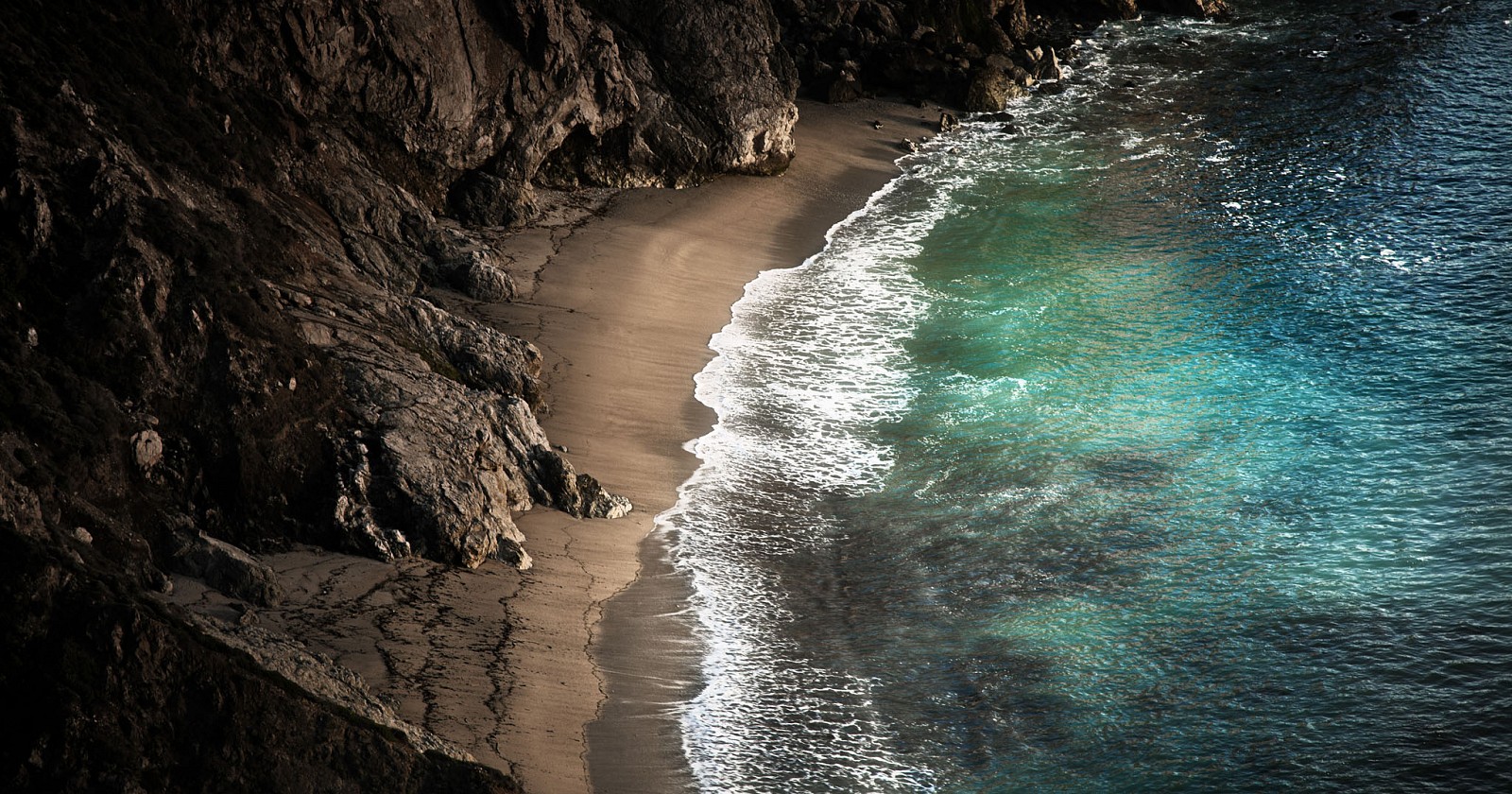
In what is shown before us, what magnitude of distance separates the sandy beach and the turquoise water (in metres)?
0.56

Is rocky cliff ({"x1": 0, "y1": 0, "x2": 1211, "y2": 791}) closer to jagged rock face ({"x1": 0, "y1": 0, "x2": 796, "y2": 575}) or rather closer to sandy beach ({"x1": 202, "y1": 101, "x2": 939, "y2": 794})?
jagged rock face ({"x1": 0, "y1": 0, "x2": 796, "y2": 575})

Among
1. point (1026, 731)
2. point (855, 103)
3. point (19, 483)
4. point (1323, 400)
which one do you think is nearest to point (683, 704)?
point (1026, 731)

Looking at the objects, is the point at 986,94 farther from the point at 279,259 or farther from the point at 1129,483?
the point at 279,259

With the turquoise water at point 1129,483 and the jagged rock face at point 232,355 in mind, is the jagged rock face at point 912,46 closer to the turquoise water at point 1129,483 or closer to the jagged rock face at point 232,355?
the turquoise water at point 1129,483

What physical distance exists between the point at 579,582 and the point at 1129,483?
7.46 m

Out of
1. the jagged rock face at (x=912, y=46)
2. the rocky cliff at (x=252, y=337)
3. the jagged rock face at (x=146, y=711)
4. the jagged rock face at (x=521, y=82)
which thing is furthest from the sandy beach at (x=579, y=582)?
the jagged rock face at (x=912, y=46)

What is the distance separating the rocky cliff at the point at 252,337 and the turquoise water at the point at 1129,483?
3.29m

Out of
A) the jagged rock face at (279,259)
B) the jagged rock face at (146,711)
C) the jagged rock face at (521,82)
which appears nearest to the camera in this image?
the jagged rock face at (146,711)

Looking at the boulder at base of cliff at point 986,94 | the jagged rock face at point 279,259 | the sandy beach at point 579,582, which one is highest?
the boulder at base of cliff at point 986,94

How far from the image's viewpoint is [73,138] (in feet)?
44.3

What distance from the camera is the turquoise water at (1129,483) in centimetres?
1195

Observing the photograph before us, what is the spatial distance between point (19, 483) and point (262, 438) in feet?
9.72

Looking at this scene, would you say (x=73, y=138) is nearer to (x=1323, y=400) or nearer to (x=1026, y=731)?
(x=1026, y=731)

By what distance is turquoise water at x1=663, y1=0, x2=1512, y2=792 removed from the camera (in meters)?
12.0
